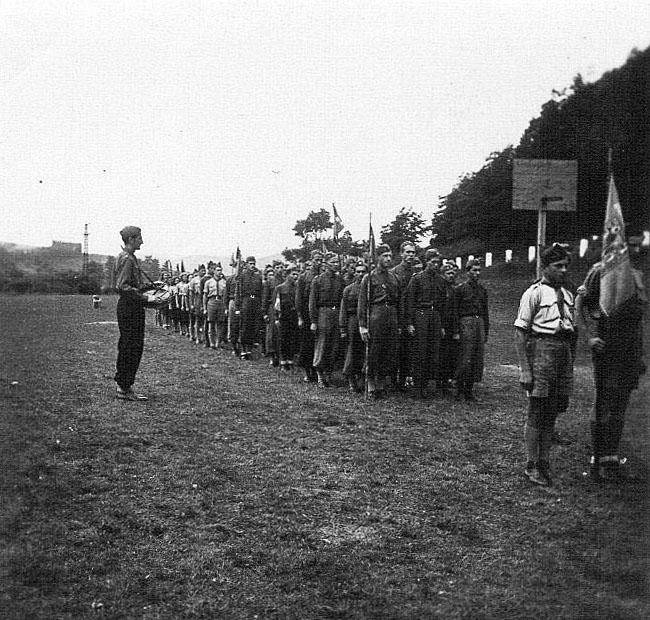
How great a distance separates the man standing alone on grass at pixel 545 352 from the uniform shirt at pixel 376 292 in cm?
405

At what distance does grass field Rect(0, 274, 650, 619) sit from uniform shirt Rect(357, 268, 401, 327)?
1.61 meters

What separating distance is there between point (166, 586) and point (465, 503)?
2524mm

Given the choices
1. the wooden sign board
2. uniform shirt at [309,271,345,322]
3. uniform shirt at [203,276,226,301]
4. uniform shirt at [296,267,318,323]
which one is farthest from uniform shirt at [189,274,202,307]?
the wooden sign board

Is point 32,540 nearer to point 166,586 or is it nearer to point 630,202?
point 166,586

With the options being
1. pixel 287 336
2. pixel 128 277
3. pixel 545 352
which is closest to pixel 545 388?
pixel 545 352

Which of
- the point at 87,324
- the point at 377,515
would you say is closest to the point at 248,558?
the point at 377,515

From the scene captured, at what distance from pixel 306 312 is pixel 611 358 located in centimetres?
686

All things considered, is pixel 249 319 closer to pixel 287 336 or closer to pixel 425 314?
pixel 287 336

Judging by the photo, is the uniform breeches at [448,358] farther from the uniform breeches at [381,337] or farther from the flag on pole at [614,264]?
the flag on pole at [614,264]

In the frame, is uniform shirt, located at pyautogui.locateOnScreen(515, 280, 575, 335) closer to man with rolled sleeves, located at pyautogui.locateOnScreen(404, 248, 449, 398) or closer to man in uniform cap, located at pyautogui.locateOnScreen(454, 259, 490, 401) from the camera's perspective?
man in uniform cap, located at pyautogui.locateOnScreen(454, 259, 490, 401)

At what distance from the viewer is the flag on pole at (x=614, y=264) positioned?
219 inches

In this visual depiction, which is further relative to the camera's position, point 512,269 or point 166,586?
point 512,269

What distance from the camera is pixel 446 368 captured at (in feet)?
34.8

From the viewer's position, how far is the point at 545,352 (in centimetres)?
564
